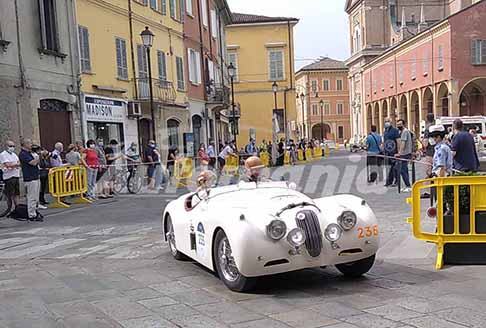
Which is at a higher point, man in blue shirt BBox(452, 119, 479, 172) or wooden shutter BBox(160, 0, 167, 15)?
wooden shutter BBox(160, 0, 167, 15)

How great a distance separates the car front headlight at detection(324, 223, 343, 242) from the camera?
600 cm

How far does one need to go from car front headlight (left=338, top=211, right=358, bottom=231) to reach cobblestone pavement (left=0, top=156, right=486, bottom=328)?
0.64 meters

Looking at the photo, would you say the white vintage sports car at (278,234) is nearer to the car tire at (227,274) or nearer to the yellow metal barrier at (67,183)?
the car tire at (227,274)

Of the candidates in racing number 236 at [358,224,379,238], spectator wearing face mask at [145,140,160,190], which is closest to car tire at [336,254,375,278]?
racing number 236 at [358,224,379,238]

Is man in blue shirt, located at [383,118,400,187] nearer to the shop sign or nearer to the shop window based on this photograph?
the shop sign

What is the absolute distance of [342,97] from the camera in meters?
104

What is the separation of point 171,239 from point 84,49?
13779 millimetres

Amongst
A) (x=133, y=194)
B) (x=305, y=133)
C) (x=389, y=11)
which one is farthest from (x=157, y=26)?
(x=305, y=133)

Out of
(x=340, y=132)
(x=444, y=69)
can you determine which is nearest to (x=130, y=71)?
(x=444, y=69)

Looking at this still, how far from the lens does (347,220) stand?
6.11m

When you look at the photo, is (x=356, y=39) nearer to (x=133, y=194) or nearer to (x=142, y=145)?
(x=142, y=145)

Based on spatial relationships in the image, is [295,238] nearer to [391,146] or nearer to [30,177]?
[30,177]

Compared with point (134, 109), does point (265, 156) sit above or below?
below

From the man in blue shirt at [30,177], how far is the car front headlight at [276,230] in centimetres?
815
